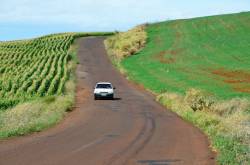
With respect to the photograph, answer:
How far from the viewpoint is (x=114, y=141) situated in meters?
23.8

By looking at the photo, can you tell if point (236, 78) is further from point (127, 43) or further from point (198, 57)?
point (127, 43)

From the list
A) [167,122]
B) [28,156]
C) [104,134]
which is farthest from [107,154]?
[167,122]

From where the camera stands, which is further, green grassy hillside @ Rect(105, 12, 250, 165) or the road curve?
green grassy hillside @ Rect(105, 12, 250, 165)

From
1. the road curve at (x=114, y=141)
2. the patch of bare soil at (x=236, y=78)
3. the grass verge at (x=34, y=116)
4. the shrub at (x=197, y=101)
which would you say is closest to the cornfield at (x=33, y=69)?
the grass verge at (x=34, y=116)

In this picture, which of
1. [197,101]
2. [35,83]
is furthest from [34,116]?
[35,83]

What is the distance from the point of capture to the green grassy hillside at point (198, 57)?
56.6m

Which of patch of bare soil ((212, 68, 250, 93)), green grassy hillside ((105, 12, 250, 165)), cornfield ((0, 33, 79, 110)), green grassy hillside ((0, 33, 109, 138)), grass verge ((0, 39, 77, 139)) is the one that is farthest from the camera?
cornfield ((0, 33, 79, 110))

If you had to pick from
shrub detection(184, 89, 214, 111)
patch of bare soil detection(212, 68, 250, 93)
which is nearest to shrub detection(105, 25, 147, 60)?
patch of bare soil detection(212, 68, 250, 93)

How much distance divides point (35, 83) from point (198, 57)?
1013 inches

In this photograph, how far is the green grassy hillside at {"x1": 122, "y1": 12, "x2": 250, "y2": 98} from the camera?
56.6m

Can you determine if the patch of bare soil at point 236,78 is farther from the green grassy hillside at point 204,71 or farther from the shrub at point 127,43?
the shrub at point 127,43

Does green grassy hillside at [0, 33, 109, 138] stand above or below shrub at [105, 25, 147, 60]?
below

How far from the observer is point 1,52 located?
99188 millimetres

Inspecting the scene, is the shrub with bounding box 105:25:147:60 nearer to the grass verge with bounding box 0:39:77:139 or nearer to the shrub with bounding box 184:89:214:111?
the grass verge with bounding box 0:39:77:139
